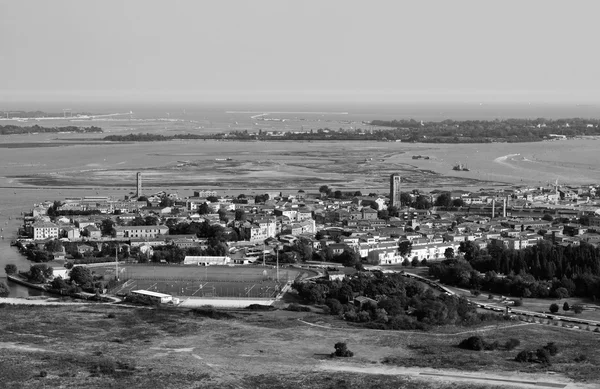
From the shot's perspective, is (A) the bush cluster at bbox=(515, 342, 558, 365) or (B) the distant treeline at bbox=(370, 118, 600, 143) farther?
(B) the distant treeline at bbox=(370, 118, 600, 143)

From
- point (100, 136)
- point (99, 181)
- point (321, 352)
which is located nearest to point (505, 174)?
point (99, 181)

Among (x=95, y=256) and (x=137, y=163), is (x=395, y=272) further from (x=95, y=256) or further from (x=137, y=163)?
(x=137, y=163)

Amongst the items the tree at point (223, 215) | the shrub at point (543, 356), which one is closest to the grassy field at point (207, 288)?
the shrub at point (543, 356)

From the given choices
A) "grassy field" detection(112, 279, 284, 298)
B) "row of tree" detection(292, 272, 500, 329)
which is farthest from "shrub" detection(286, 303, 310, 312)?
"grassy field" detection(112, 279, 284, 298)

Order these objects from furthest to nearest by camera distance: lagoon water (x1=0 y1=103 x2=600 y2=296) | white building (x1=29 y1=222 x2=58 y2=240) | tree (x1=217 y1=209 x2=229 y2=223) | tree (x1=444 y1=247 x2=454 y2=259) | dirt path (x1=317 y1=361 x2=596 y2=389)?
lagoon water (x1=0 y1=103 x2=600 y2=296) → tree (x1=217 y1=209 x2=229 y2=223) → white building (x1=29 y1=222 x2=58 y2=240) → tree (x1=444 y1=247 x2=454 y2=259) → dirt path (x1=317 y1=361 x2=596 y2=389)

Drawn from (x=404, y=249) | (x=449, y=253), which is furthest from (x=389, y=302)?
(x=449, y=253)

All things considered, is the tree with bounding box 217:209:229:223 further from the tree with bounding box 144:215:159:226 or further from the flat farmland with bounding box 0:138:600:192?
the flat farmland with bounding box 0:138:600:192

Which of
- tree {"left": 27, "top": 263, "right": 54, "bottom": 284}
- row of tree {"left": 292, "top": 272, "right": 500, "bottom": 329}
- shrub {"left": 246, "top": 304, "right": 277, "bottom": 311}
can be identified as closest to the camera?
row of tree {"left": 292, "top": 272, "right": 500, "bottom": 329}
